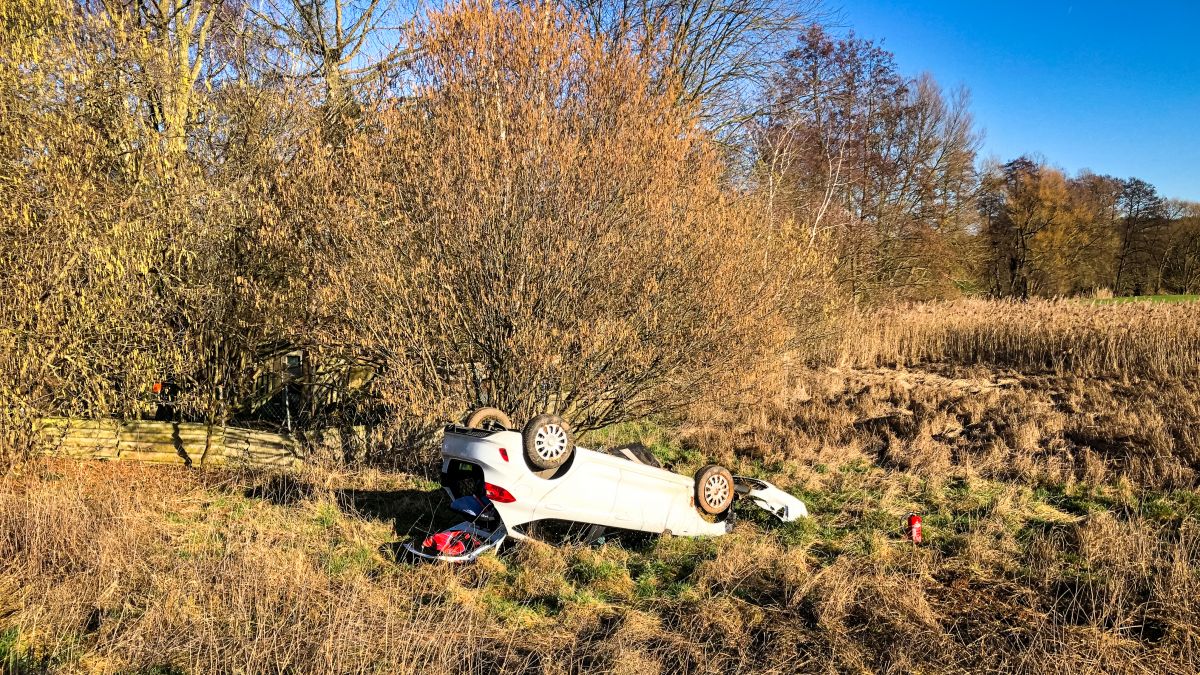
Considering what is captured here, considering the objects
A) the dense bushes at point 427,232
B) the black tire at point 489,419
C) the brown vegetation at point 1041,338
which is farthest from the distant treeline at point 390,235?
the brown vegetation at point 1041,338

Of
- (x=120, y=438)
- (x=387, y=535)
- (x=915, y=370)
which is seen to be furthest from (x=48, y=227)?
(x=915, y=370)

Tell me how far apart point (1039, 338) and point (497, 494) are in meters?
11.5

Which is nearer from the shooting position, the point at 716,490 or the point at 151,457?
the point at 716,490

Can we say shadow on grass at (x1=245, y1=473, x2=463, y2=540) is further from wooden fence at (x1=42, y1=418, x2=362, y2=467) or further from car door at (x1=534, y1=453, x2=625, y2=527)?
car door at (x1=534, y1=453, x2=625, y2=527)

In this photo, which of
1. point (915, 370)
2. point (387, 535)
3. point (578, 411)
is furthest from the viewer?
point (915, 370)

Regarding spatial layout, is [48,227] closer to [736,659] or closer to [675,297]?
[675,297]

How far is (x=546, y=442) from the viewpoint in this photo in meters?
4.75

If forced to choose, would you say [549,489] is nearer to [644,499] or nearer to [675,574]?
[644,499]

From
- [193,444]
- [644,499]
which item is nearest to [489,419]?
Answer: [644,499]

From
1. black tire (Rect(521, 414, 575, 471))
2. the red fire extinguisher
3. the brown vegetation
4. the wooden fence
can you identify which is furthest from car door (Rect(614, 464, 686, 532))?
the brown vegetation

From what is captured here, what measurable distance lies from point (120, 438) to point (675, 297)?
20.8ft

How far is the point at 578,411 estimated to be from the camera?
7.37 meters

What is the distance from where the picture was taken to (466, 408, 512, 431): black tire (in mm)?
5273

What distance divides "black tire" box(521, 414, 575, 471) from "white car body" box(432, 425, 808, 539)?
0.19 ft
